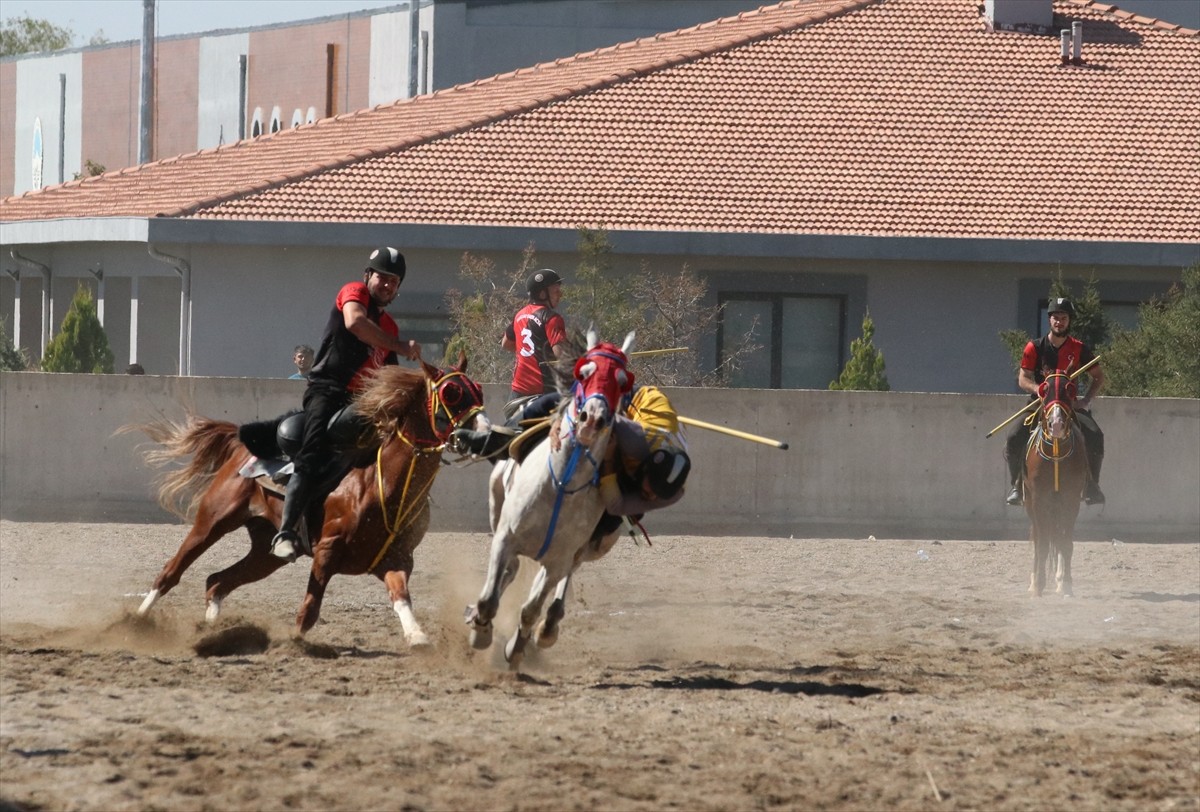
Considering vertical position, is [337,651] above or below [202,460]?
below

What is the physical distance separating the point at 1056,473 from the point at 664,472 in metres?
6.41

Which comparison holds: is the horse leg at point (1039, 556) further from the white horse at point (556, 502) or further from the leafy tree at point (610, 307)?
the leafy tree at point (610, 307)

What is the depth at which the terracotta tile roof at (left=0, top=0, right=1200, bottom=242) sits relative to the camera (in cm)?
2709

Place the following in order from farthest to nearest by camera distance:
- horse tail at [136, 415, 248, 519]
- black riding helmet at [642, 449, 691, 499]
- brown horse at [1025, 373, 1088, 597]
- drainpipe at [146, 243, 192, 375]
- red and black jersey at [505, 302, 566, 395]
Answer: drainpipe at [146, 243, 192, 375] < brown horse at [1025, 373, 1088, 597] < horse tail at [136, 415, 248, 519] < red and black jersey at [505, 302, 566, 395] < black riding helmet at [642, 449, 691, 499]

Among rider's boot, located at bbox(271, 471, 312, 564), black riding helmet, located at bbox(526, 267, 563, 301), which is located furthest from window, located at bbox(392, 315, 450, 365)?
rider's boot, located at bbox(271, 471, 312, 564)

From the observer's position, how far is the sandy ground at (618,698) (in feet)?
22.7

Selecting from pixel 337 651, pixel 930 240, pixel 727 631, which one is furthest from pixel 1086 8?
pixel 337 651

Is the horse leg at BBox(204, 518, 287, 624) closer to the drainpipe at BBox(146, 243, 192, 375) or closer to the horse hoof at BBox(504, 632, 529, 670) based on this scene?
the horse hoof at BBox(504, 632, 529, 670)

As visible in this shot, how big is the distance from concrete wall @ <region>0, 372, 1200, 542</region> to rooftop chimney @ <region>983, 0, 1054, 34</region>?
1539 centimetres

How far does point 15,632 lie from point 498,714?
4.02 m

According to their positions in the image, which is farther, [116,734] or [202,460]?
[202,460]

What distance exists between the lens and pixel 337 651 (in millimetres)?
10336

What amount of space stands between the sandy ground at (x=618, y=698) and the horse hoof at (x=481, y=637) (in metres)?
0.14

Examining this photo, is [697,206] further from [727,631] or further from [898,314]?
[727,631]
